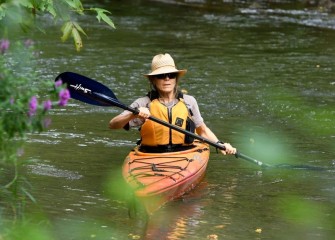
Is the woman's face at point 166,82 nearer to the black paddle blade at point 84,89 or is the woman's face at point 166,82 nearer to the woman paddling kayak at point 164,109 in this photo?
the woman paddling kayak at point 164,109

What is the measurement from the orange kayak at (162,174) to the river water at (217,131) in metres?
0.11

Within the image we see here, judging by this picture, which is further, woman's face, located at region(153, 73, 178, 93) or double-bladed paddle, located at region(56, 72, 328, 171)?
woman's face, located at region(153, 73, 178, 93)

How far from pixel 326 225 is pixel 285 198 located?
81 cm

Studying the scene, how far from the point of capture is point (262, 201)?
688 cm

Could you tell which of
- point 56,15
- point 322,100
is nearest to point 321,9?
point 322,100

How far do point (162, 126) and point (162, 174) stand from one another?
544mm

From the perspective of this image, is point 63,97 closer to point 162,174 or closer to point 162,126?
point 162,174

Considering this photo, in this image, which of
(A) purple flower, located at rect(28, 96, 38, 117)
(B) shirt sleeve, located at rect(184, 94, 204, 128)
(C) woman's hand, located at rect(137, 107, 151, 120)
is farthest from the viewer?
(B) shirt sleeve, located at rect(184, 94, 204, 128)

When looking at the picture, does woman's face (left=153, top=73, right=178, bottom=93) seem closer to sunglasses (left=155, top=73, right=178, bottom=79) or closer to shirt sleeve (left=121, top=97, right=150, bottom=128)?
sunglasses (left=155, top=73, right=178, bottom=79)

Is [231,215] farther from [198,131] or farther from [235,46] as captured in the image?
[235,46]

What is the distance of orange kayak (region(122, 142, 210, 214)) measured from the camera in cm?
636

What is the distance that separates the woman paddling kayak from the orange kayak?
125 mm

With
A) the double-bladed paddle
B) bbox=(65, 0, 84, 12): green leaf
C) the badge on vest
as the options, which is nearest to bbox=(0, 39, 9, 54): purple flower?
bbox=(65, 0, 84, 12): green leaf

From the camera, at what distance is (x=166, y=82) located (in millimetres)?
6984
